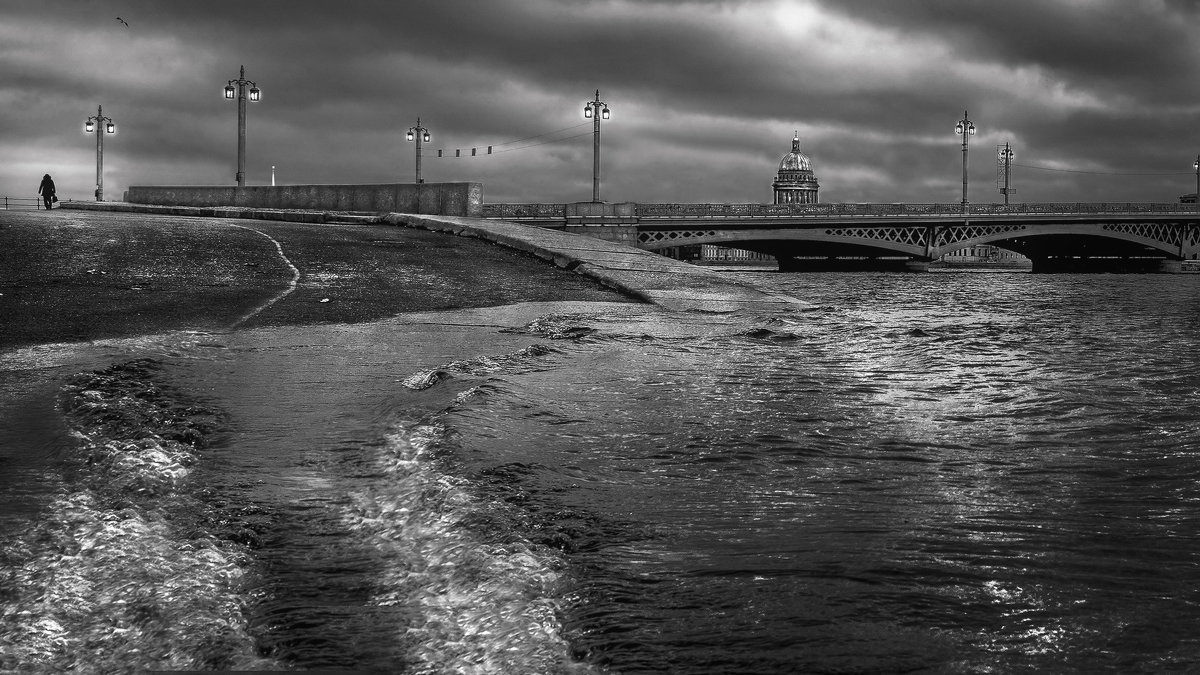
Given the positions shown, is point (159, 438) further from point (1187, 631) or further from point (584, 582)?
point (1187, 631)

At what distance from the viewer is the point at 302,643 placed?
245 centimetres

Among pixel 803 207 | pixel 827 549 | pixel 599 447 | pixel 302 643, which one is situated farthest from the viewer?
pixel 803 207

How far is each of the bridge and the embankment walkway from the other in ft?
117

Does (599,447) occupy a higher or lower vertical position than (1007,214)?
lower

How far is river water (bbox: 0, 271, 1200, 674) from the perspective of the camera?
97.7 inches

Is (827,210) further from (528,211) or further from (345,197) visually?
(345,197)

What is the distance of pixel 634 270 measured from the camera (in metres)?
13.1

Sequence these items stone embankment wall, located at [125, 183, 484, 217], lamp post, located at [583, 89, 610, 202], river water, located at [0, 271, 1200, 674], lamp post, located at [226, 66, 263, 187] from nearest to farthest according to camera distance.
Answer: river water, located at [0, 271, 1200, 674], stone embankment wall, located at [125, 183, 484, 217], lamp post, located at [226, 66, 263, 187], lamp post, located at [583, 89, 610, 202]

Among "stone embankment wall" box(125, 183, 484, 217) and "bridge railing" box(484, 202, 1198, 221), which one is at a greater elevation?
"bridge railing" box(484, 202, 1198, 221)

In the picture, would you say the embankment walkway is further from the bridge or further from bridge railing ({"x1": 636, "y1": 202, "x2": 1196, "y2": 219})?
bridge railing ({"x1": 636, "y1": 202, "x2": 1196, "y2": 219})

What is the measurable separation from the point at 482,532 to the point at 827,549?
1.06 meters

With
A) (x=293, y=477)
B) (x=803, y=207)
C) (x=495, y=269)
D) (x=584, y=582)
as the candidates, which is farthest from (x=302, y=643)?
(x=803, y=207)

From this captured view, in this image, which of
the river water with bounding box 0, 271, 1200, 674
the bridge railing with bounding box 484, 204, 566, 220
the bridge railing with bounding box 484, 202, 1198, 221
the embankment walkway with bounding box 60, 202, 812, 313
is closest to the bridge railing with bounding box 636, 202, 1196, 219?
the bridge railing with bounding box 484, 202, 1198, 221

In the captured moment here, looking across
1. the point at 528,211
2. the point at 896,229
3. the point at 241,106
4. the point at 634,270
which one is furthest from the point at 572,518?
the point at 896,229
